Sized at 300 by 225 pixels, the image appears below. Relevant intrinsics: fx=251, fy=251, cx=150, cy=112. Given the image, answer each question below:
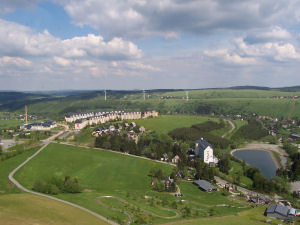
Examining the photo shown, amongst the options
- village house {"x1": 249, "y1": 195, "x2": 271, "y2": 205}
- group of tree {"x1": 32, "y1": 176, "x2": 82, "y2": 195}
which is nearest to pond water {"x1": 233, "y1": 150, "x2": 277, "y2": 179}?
village house {"x1": 249, "y1": 195, "x2": 271, "y2": 205}

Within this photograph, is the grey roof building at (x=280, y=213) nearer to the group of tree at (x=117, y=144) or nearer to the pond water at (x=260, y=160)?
the pond water at (x=260, y=160)

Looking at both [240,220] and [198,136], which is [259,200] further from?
[198,136]

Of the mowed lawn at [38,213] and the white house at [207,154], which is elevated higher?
the mowed lawn at [38,213]

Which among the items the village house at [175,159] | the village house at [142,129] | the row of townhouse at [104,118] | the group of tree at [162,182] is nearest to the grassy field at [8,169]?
the group of tree at [162,182]

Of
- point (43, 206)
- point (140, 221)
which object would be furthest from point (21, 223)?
point (140, 221)

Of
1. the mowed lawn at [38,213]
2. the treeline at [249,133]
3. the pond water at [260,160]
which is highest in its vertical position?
the mowed lawn at [38,213]

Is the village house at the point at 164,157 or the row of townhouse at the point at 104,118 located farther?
the row of townhouse at the point at 104,118

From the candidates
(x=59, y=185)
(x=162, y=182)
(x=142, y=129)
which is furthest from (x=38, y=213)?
(x=142, y=129)
